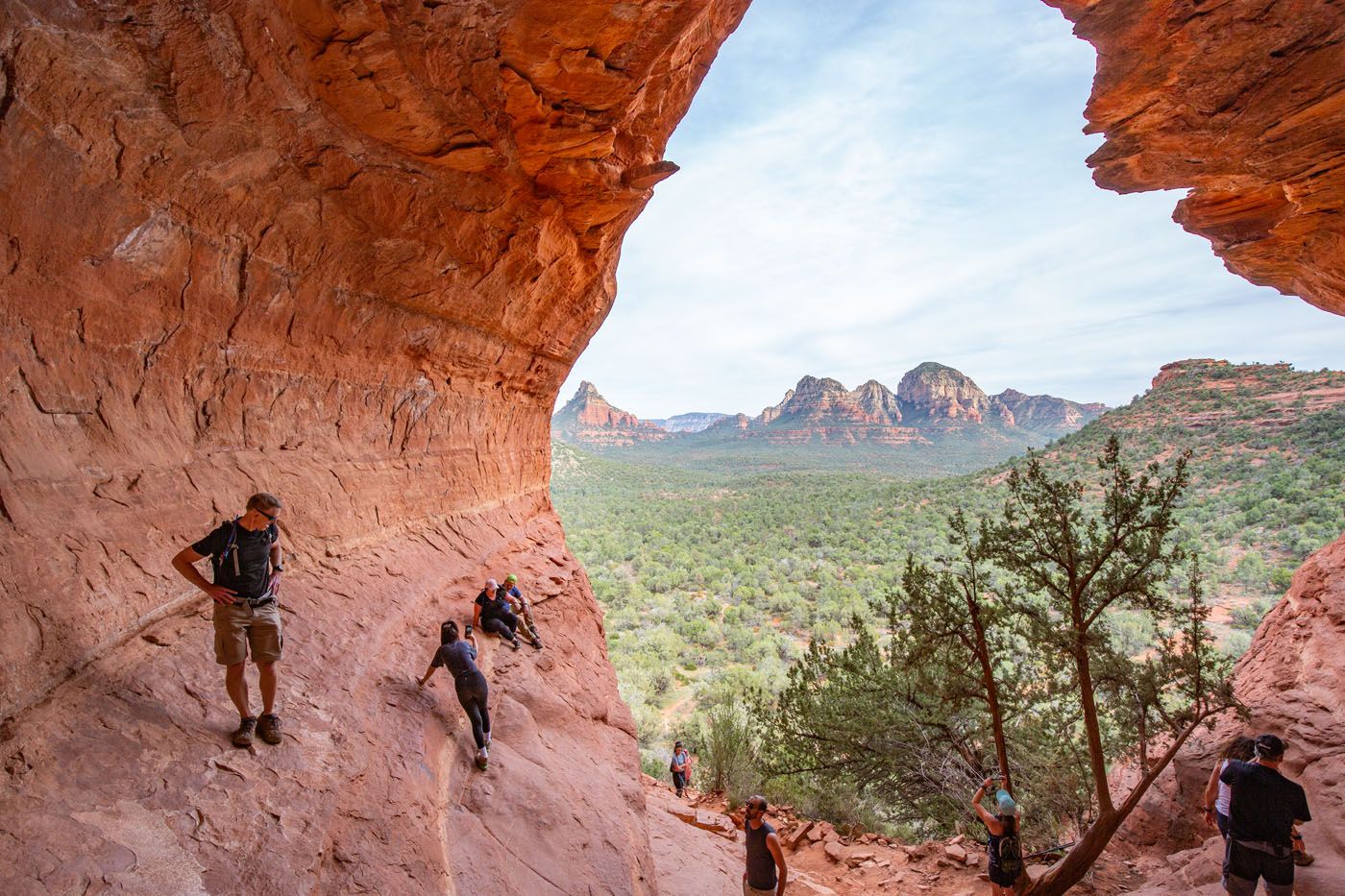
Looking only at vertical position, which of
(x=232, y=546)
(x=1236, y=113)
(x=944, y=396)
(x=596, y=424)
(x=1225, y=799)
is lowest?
(x=1225, y=799)

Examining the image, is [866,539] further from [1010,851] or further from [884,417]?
[884,417]

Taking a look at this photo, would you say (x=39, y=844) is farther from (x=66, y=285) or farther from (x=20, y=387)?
(x=66, y=285)

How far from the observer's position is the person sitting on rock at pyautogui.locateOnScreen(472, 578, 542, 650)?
7691mm

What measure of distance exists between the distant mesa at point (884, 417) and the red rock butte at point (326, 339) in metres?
128

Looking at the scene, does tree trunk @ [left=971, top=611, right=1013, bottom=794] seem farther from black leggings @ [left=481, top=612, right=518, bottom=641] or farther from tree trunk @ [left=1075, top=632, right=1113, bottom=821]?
black leggings @ [left=481, top=612, right=518, bottom=641]

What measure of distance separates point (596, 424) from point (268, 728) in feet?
498

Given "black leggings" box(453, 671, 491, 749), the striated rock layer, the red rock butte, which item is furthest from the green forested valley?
the striated rock layer

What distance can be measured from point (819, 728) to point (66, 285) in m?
13.0

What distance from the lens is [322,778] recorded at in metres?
4.29

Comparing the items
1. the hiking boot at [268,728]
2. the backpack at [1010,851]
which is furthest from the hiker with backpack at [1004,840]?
the hiking boot at [268,728]

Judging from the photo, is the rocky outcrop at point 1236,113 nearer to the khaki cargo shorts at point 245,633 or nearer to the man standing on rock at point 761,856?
the man standing on rock at point 761,856

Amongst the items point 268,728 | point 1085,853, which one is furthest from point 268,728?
point 1085,853

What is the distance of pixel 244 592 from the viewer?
13.0ft

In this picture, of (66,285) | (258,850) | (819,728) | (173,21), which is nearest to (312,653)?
(258,850)
